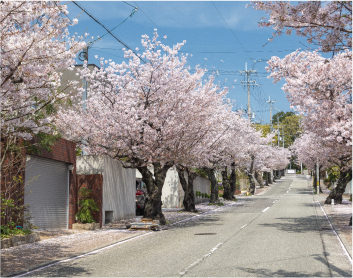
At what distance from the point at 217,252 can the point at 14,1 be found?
7.67 metres

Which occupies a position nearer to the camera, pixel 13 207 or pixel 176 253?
pixel 176 253

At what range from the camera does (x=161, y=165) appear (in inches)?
789

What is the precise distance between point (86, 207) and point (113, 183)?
112 inches

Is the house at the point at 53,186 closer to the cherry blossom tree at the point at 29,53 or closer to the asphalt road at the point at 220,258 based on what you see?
the asphalt road at the point at 220,258

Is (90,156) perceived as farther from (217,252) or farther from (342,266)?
(342,266)

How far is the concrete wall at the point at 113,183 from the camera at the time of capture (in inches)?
746

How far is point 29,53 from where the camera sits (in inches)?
281

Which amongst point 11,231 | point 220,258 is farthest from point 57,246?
point 220,258

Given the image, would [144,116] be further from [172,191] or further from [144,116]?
[172,191]

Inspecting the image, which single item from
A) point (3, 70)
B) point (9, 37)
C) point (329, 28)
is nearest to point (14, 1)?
point (9, 37)

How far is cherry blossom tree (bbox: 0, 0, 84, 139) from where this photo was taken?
271 inches

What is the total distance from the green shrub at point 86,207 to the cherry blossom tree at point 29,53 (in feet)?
32.2

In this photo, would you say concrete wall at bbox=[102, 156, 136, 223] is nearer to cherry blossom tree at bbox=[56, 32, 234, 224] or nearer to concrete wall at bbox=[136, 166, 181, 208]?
cherry blossom tree at bbox=[56, 32, 234, 224]

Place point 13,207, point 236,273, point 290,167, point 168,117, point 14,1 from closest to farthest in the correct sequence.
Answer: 1. point 14,1
2. point 236,273
3. point 13,207
4. point 168,117
5. point 290,167
